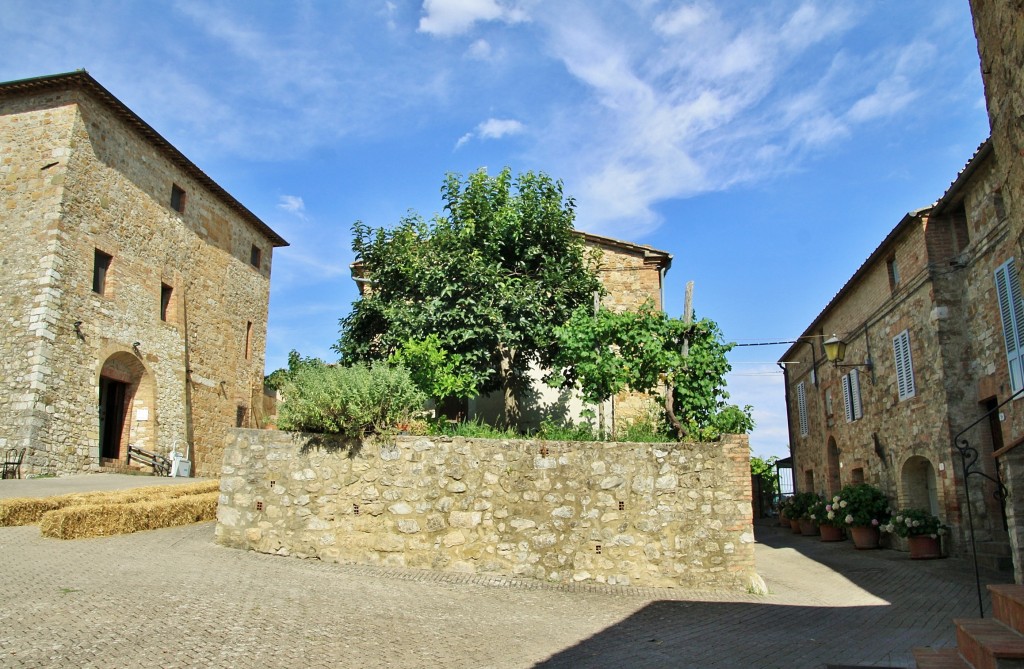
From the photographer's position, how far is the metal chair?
50.6 ft

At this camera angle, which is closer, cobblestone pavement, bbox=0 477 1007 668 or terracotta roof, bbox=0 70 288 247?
cobblestone pavement, bbox=0 477 1007 668

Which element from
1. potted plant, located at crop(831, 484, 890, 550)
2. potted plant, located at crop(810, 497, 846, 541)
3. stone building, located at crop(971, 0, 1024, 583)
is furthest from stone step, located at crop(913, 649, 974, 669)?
potted plant, located at crop(810, 497, 846, 541)

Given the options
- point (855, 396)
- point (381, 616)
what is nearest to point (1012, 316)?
point (855, 396)

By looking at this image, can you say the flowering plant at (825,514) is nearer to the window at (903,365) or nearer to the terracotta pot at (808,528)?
the terracotta pot at (808,528)

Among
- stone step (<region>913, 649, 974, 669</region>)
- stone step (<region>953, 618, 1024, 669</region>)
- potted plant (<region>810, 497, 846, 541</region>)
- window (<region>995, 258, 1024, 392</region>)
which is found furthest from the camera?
potted plant (<region>810, 497, 846, 541</region>)

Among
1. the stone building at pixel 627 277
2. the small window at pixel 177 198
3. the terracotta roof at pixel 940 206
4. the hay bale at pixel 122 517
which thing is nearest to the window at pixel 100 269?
the small window at pixel 177 198

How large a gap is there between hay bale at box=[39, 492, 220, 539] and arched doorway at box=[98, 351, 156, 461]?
31.0 feet

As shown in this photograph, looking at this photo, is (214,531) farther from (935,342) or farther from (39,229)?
(935,342)

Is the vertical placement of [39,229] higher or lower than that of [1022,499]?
higher

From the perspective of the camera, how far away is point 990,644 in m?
4.20

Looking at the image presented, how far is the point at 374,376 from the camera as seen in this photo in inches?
409

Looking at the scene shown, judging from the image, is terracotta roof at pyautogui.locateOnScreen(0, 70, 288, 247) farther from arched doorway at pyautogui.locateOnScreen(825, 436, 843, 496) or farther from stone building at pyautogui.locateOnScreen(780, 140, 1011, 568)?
arched doorway at pyautogui.locateOnScreen(825, 436, 843, 496)

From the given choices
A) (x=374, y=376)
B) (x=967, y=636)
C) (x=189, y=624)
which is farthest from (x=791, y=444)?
(x=189, y=624)

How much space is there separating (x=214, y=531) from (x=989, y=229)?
1399 cm
